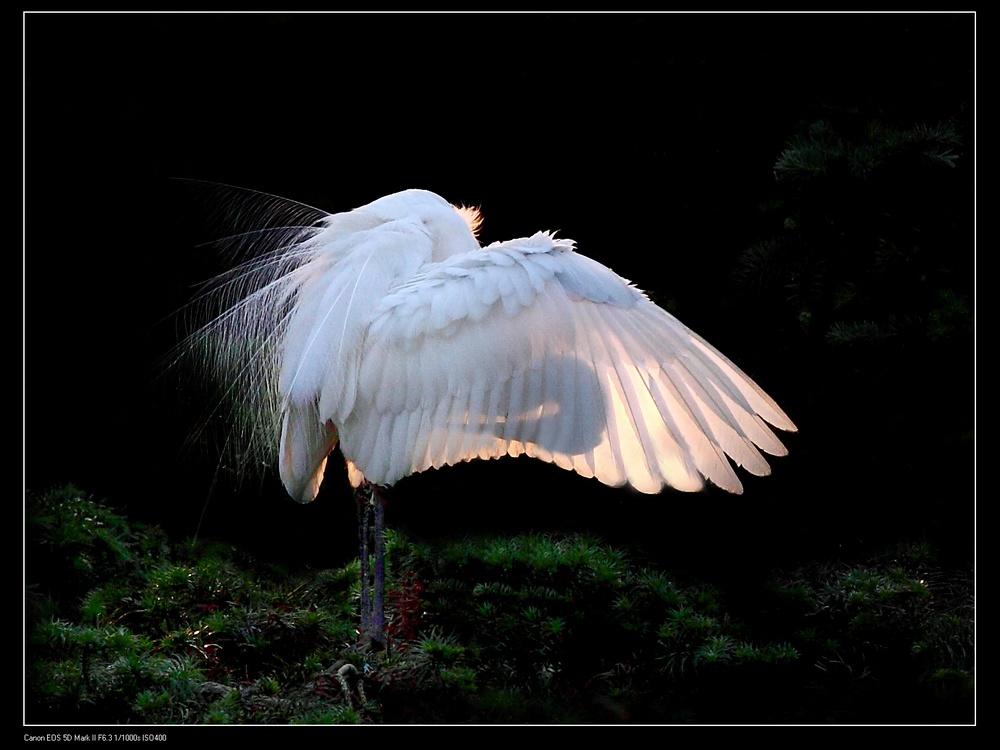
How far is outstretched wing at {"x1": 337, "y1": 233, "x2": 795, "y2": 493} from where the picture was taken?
93.7 inches

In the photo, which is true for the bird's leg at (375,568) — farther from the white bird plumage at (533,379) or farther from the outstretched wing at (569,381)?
the outstretched wing at (569,381)

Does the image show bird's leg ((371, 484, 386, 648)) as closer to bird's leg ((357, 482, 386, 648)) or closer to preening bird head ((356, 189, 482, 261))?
bird's leg ((357, 482, 386, 648))

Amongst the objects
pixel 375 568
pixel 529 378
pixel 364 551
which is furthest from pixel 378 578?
pixel 529 378

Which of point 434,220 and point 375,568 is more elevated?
point 434,220

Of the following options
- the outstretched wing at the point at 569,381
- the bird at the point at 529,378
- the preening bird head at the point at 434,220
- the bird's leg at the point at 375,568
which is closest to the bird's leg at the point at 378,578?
the bird's leg at the point at 375,568

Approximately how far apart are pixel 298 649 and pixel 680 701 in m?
1.15

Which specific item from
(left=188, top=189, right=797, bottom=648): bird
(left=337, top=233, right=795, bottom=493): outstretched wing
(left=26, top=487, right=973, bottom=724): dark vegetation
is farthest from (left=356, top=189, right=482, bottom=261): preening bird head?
(left=26, top=487, right=973, bottom=724): dark vegetation

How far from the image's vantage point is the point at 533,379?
2.39 meters

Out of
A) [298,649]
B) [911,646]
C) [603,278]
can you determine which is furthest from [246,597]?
[911,646]

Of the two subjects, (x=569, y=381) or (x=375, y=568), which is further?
(x=375, y=568)

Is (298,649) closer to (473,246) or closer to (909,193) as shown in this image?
(473,246)

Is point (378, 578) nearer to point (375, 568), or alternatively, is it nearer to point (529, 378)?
point (375, 568)

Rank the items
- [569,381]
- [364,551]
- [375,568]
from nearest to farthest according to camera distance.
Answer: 1. [569,381]
2. [375,568]
3. [364,551]

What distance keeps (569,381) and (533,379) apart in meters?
0.09
